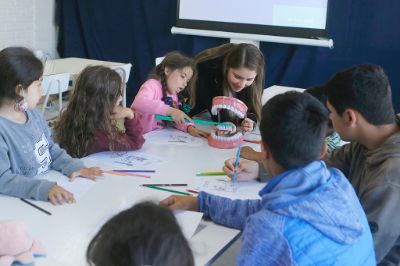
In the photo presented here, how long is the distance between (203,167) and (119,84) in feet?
1.73

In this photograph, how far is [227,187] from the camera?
1689 millimetres

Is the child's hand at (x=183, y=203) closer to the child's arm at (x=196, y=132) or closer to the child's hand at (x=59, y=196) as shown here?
the child's hand at (x=59, y=196)

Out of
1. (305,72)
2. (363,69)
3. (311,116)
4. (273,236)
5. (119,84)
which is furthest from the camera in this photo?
(305,72)

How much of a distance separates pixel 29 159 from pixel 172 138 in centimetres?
80

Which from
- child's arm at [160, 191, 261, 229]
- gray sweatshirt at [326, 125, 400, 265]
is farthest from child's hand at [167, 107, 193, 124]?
gray sweatshirt at [326, 125, 400, 265]

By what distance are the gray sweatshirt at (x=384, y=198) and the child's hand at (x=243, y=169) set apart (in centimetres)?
42

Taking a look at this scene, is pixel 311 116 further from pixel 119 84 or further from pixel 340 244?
pixel 119 84

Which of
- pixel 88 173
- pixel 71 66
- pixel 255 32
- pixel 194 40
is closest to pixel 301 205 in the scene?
pixel 88 173

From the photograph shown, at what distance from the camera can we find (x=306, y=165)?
1101mm

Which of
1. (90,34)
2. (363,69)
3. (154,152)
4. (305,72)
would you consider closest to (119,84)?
(154,152)

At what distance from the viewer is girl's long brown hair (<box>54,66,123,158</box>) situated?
6.34ft

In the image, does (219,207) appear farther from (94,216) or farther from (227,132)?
(227,132)

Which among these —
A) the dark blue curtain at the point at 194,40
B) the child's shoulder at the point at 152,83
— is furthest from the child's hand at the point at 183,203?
the dark blue curtain at the point at 194,40

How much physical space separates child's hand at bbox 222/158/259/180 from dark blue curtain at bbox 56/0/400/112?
3163mm
